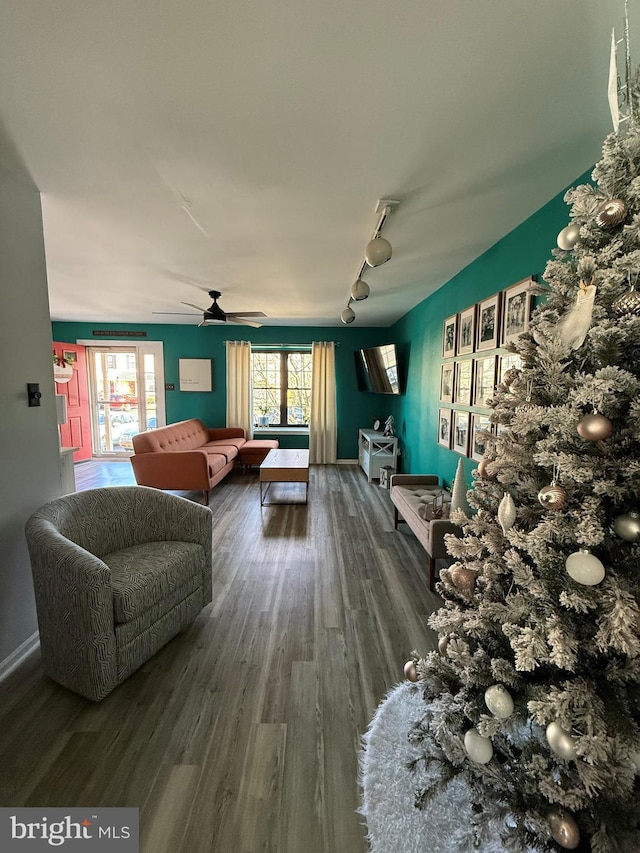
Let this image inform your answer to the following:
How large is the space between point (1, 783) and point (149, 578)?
2.47ft

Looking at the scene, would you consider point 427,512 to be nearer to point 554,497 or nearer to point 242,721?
point 242,721

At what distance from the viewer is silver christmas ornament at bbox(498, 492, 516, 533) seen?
908 millimetres

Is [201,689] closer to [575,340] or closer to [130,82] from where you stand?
[575,340]

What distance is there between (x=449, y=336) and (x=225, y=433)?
4.04 m

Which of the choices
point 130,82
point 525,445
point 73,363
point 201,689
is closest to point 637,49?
point 525,445

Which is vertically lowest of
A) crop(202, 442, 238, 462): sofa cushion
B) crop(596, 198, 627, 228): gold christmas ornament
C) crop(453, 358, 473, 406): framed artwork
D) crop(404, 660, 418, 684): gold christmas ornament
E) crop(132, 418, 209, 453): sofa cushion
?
crop(404, 660, 418, 684): gold christmas ornament

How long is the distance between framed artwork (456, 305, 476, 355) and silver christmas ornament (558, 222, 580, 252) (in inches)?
74.6

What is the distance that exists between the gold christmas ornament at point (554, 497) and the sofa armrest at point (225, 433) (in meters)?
5.47

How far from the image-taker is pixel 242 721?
1442 millimetres

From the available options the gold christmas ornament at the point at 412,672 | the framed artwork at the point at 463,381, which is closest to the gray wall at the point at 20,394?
the gold christmas ornament at the point at 412,672

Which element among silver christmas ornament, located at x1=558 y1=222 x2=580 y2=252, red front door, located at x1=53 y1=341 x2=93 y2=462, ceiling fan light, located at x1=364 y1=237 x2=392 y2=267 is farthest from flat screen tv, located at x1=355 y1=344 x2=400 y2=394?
red front door, located at x1=53 y1=341 x2=93 y2=462

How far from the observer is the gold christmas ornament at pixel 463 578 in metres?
1.04

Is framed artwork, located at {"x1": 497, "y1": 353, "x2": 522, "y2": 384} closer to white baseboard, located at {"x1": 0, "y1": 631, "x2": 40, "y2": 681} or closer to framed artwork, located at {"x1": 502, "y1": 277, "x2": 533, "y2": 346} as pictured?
framed artwork, located at {"x1": 502, "y1": 277, "x2": 533, "y2": 346}

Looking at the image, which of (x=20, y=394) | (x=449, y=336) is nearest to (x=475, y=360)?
(x=449, y=336)
